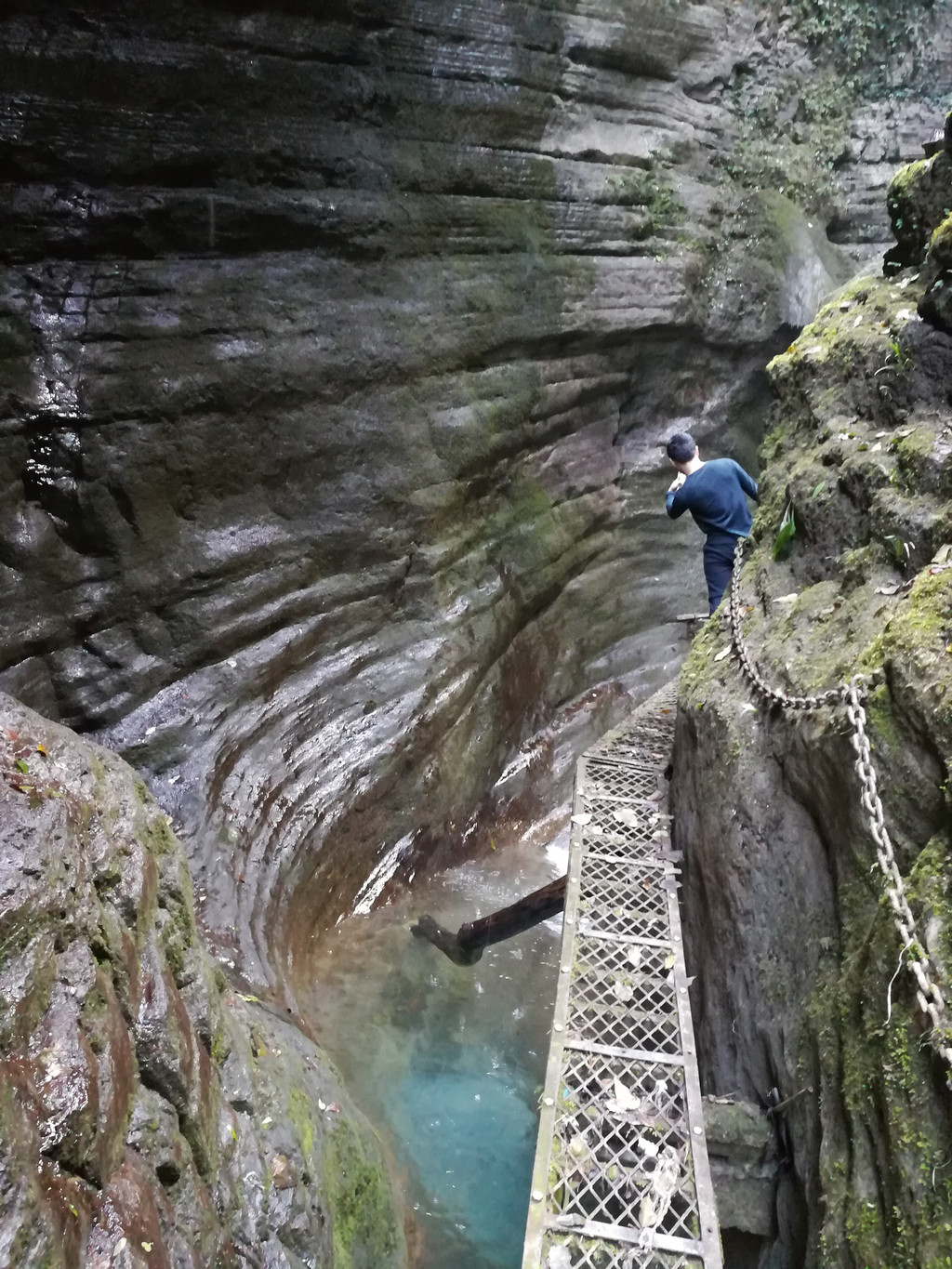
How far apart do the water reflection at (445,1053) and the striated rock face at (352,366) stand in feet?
1.73

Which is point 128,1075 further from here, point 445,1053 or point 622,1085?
point 445,1053

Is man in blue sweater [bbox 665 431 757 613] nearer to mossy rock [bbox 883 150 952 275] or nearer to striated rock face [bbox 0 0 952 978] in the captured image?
mossy rock [bbox 883 150 952 275]

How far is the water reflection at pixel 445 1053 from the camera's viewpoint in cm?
501

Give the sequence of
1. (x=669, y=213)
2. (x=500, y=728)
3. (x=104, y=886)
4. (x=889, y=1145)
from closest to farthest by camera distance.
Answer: (x=889, y=1145)
(x=104, y=886)
(x=500, y=728)
(x=669, y=213)

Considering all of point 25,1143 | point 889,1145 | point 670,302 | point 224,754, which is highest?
point 670,302

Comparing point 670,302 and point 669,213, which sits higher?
point 669,213

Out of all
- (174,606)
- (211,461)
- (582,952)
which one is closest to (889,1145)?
(582,952)

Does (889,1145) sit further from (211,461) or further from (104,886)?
(211,461)

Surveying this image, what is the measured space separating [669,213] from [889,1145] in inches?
372

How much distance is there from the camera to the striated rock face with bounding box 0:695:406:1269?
226cm

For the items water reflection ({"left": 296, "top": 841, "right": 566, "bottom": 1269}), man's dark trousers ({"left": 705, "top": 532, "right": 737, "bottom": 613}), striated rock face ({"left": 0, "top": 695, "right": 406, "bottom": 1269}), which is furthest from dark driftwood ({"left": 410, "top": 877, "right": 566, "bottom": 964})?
man's dark trousers ({"left": 705, "top": 532, "right": 737, "bottom": 613})

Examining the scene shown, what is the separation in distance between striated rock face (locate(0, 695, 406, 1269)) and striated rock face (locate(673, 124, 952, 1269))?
80.5 inches

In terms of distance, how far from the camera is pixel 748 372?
37.1 ft

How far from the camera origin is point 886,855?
2971 millimetres
